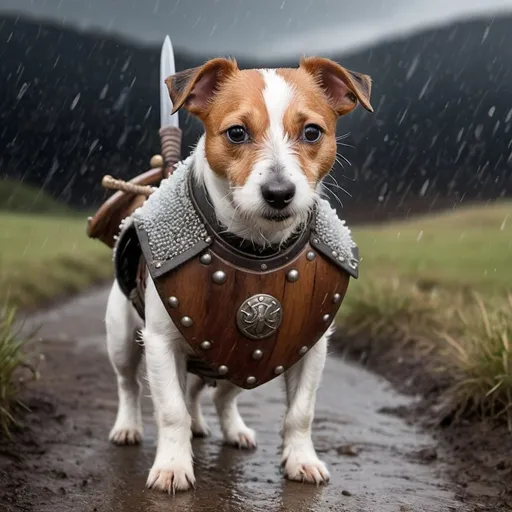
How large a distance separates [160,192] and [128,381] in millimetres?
1312

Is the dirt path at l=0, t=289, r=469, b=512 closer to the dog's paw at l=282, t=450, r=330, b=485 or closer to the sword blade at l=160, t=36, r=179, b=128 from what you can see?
the dog's paw at l=282, t=450, r=330, b=485

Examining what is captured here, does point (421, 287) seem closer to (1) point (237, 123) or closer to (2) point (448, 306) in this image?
(2) point (448, 306)

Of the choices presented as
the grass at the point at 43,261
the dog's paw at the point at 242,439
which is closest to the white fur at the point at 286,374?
the dog's paw at the point at 242,439

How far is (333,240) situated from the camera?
3.85 metres

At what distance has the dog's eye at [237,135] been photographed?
3.27m

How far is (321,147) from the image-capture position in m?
3.39

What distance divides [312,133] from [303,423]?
1.41 m

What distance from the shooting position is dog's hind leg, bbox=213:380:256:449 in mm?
4617

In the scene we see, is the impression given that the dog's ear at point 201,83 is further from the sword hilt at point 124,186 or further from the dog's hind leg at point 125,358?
the dog's hind leg at point 125,358

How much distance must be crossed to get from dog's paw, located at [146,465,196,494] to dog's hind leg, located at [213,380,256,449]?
0.88 meters

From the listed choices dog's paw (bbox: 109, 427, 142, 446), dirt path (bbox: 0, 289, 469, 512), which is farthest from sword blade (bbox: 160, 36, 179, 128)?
dirt path (bbox: 0, 289, 469, 512)

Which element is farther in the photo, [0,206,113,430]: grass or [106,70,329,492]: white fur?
[0,206,113,430]: grass

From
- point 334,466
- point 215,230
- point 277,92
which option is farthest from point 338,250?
point 334,466

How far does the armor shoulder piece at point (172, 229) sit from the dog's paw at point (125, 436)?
140 cm
